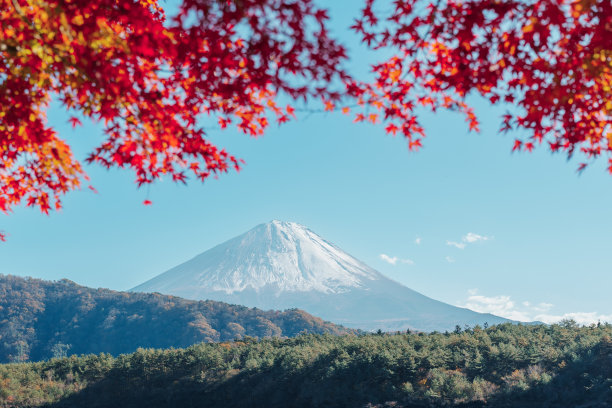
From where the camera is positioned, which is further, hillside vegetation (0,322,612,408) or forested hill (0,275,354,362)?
forested hill (0,275,354,362)

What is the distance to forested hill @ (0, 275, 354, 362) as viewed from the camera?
65688mm

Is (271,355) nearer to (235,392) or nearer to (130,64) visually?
(235,392)

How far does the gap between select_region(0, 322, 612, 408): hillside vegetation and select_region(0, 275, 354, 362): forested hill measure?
41.9 m

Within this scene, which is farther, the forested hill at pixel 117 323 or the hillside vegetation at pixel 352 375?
the forested hill at pixel 117 323

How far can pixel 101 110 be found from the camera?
4574 millimetres

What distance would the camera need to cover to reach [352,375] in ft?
53.7

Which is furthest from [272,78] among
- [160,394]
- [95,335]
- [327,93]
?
[95,335]

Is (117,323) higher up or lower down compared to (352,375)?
lower down

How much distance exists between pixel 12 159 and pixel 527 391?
15.1m

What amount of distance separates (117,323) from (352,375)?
66608mm

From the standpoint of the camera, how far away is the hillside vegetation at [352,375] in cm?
1445

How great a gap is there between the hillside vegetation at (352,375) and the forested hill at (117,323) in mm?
41907

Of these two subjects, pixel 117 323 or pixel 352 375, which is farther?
pixel 117 323

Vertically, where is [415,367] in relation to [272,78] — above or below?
below
